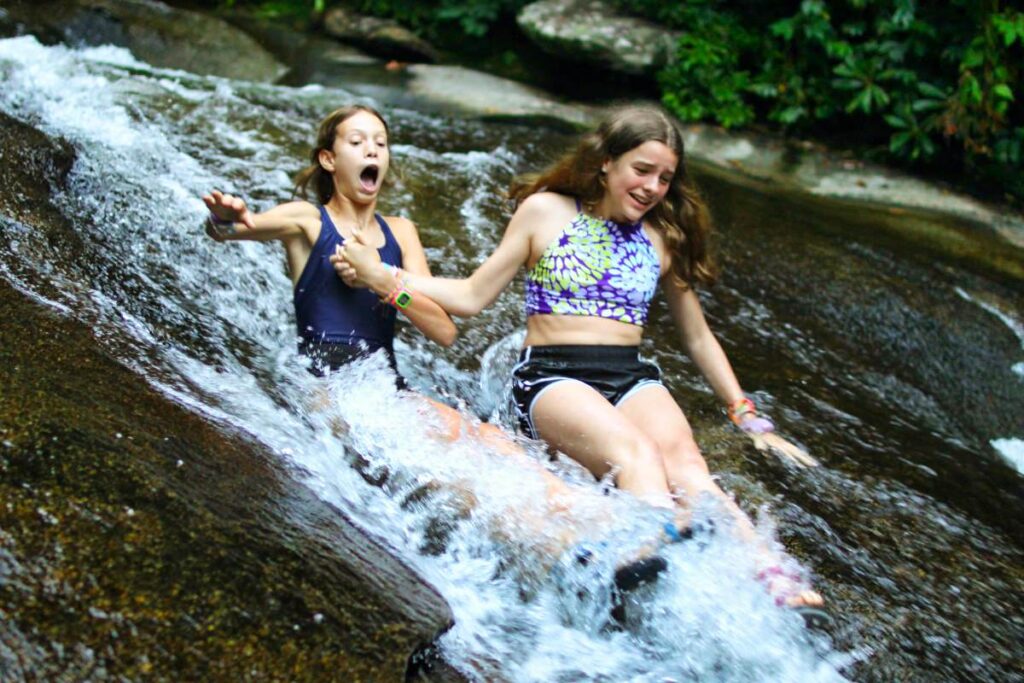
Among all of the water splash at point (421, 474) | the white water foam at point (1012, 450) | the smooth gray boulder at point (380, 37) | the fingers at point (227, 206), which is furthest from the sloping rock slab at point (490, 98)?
the fingers at point (227, 206)

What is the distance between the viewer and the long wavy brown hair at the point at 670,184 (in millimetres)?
3264

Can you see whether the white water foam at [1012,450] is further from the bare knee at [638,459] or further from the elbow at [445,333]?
the elbow at [445,333]

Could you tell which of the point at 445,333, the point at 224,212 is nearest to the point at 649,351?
the point at 445,333

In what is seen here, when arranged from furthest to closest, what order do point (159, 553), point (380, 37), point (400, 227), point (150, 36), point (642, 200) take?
point (380, 37) < point (150, 36) < point (400, 227) < point (642, 200) < point (159, 553)

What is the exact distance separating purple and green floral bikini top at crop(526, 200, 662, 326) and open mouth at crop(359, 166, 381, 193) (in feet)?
2.36

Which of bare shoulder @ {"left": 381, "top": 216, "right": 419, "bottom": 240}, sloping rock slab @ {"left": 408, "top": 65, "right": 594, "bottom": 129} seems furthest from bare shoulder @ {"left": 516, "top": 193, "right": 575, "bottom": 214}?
sloping rock slab @ {"left": 408, "top": 65, "right": 594, "bottom": 129}

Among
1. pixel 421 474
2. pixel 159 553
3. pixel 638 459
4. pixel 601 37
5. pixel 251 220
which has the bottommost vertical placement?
→ pixel 421 474

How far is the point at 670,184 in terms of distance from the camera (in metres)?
3.44

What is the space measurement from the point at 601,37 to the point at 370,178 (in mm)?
5577

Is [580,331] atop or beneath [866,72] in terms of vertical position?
beneath

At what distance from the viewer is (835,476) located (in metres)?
3.60

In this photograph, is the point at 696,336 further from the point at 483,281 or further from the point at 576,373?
the point at 483,281

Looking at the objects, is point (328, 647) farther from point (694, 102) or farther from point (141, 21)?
point (141, 21)

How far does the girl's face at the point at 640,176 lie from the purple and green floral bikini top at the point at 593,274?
10 centimetres
